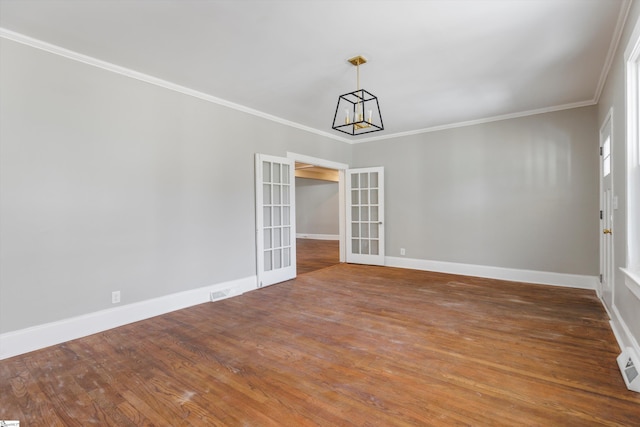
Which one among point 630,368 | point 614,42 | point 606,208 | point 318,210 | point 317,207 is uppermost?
point 614,42

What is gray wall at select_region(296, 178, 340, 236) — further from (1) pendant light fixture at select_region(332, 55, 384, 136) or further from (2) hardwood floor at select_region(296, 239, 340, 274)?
(1) pendant light fixture at select_region(332, 55, 384, 136)

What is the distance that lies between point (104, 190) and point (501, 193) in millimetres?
5613

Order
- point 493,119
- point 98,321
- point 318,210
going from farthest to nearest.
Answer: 1. point 318,210
2. point 493,119
3. point 98,321

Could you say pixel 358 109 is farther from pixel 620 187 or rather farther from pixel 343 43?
pixel 620 187

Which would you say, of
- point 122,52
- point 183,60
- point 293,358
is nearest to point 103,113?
point 122,52

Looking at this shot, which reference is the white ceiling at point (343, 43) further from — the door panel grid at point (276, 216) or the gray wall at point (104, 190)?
the door panel grid at point (276, 216)

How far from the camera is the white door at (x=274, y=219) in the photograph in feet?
15.6

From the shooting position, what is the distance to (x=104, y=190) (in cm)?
316

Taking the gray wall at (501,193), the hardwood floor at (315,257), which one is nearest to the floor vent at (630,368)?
the gray wall at (501,193)

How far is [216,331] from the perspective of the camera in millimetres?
3076

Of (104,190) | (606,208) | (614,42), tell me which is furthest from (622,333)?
(104,190)

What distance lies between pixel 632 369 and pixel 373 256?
177 inches

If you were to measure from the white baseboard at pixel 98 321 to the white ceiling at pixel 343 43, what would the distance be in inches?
101

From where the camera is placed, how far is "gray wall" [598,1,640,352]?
2.29m
